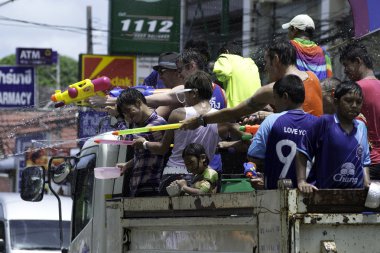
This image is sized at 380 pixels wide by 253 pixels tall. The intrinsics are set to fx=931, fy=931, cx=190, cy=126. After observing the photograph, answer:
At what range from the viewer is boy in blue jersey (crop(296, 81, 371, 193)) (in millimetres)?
5227

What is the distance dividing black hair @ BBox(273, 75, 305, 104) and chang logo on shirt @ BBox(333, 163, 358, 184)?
18.9 inches

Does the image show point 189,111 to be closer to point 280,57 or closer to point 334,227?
point 280,57

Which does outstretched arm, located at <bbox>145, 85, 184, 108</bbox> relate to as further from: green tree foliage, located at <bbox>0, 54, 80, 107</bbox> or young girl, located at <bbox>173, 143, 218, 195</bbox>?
green tree foliage, located at <bbox>0, 54, 80, 107</bbox>

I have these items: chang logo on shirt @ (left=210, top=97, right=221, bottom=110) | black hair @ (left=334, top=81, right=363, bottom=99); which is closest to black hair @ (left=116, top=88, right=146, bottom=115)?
chang logo on shirt @ (left=210, top=97, right=221, bottom=110)

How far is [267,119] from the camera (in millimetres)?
5359

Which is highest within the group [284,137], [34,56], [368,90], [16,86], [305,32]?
[34,56]

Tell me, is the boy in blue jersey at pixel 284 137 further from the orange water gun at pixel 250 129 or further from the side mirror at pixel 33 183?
the side mirror at pixel 33 183

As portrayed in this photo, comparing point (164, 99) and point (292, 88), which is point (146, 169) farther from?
point (292, 88)

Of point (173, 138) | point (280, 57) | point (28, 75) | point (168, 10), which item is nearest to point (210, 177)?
point (173, 138)

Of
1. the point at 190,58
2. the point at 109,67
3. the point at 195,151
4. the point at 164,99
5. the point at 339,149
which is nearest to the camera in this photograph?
the point at 339,149

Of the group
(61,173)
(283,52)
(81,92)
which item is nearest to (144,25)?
(81,92)

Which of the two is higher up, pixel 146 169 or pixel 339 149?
pixel 339 149

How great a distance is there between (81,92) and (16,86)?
93.4 ft

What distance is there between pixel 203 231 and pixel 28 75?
106 feet
